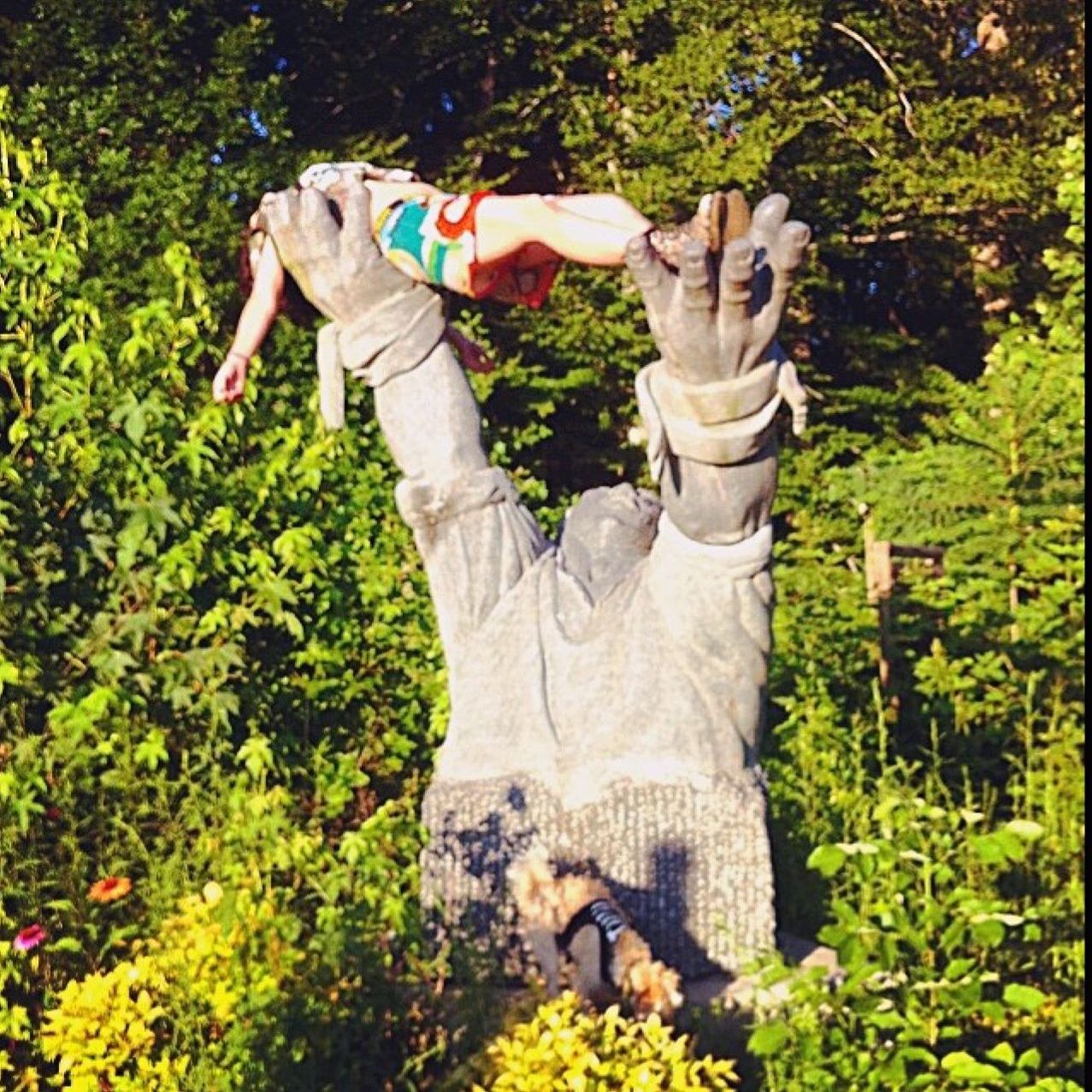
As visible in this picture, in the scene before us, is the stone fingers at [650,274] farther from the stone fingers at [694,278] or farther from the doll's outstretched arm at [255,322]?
the doll's outstretched arm at [255,322]

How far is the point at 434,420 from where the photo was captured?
13.0 ft

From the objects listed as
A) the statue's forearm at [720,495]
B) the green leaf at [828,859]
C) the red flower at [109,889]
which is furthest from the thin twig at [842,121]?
the green leaf at [828,859]

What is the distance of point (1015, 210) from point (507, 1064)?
9307mm

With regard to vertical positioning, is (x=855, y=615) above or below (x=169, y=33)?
below

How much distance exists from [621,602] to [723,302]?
0.87 m

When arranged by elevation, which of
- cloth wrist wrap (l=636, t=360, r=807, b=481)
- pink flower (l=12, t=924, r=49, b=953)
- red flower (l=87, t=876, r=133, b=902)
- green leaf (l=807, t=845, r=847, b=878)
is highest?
cloth wrist wrap (l=636, t=360, r=807, b=481)

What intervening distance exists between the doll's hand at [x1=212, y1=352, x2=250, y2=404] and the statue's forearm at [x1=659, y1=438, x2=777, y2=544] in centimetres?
132

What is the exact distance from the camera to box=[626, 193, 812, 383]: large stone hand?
3156 millimetres

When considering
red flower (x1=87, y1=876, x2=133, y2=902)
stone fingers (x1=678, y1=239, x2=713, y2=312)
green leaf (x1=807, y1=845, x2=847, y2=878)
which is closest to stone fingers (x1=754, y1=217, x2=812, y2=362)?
stone fingers (x1=678, y1=239, x2=713, y2=312)

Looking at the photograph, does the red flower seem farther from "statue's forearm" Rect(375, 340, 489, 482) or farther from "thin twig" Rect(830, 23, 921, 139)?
"thin twig" Rect(830, 23, 921, 139)

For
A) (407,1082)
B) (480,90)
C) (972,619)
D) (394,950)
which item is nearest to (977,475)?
(972,619)

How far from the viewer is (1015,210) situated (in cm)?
1096

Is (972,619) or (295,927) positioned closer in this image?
(295,927)

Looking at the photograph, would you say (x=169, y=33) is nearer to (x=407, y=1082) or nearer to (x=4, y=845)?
(x=4, y=845)
